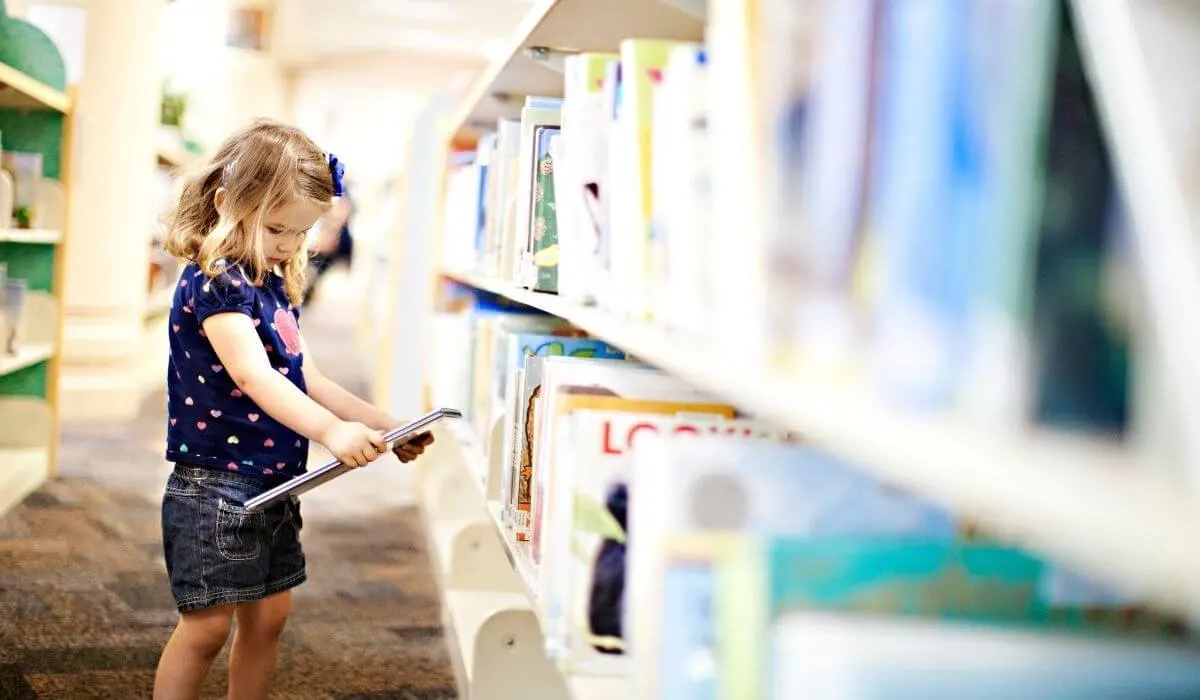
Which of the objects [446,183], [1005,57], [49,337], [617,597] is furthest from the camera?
[49,337]

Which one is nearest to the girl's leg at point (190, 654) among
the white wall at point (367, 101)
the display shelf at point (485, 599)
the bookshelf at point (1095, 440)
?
the display shelf at point (485, 599)

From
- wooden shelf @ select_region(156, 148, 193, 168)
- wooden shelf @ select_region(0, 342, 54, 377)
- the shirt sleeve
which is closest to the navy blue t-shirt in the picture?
the shirt sleeve

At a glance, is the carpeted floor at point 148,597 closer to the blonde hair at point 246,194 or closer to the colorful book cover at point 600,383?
the blonde hair at point 246,194

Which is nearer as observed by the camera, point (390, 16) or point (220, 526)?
point (220, 526)

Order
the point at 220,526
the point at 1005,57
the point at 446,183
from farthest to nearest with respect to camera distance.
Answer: the point at 446,183 < the point at 220,526 < the point at 1005,57

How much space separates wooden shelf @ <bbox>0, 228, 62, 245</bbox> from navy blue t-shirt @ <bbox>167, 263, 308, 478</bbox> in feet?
6.60

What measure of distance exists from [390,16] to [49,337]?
7.27 metres

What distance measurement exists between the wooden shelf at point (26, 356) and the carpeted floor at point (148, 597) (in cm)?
43

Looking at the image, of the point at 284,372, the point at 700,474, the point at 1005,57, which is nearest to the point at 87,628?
the point at 284,372

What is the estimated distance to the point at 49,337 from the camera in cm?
393

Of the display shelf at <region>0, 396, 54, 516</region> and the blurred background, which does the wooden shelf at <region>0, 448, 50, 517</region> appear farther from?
the blurred background

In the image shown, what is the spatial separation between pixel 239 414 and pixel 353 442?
0.82 ft

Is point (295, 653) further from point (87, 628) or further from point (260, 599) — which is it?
point (260, 599)

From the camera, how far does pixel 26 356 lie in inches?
142
